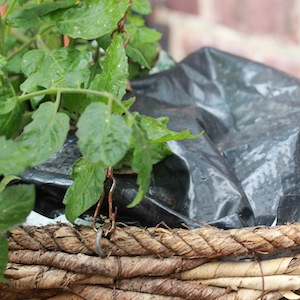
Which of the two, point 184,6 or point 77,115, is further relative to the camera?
point 184,6

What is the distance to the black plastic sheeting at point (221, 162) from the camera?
65cm

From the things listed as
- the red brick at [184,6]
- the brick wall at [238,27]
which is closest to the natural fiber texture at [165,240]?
the brick wall at [238,27]

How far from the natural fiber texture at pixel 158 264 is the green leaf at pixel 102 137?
14 centimetres

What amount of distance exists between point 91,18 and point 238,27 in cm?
95

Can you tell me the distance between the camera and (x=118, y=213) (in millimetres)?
644

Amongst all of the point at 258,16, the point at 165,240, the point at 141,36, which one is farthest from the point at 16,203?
the point at 258,16

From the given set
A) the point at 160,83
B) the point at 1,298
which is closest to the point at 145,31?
the point at 160,83

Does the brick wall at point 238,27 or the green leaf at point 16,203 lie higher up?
the green leaf at point 16,203

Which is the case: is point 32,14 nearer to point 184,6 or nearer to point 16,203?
point 16,203

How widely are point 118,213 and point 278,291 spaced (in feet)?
0.60

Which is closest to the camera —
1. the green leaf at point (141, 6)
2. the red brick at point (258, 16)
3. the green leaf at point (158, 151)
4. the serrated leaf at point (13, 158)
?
the serrated leaf at point (13, 158)

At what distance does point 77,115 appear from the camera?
670mm

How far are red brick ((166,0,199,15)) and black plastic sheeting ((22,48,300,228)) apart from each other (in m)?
0.82

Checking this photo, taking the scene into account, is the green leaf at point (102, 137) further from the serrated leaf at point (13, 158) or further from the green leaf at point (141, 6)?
the green leaf at point (141, 6)
